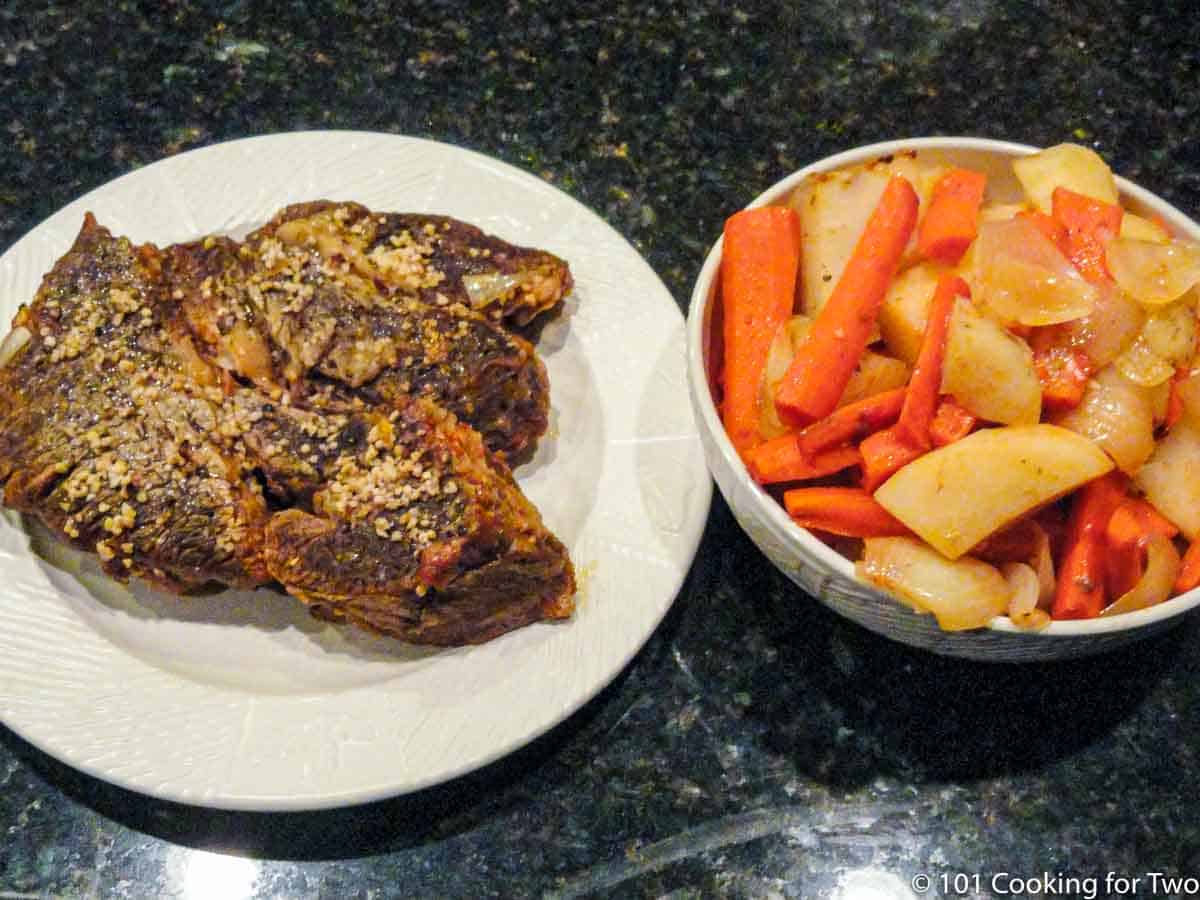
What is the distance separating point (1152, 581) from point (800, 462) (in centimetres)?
54

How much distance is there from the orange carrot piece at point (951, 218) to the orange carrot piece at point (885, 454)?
0.33 m

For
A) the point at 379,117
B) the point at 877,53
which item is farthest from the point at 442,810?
the point at 877,53

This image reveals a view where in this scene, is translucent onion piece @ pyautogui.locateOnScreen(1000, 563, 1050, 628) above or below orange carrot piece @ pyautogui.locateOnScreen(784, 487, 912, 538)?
below

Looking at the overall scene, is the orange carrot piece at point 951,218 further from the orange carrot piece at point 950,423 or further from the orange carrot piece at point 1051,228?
the orange carrot piece at point 950,423

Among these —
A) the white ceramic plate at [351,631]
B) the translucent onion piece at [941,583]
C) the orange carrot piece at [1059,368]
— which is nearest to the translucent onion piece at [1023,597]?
the translucent onion piece at [941,583]

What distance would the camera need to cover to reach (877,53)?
295 cm

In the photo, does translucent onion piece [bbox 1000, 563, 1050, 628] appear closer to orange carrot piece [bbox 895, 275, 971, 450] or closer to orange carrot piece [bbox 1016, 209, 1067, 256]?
orange carrot piece [bbox 895, 275, 971, 450]

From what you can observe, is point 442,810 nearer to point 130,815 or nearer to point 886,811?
point 130,815

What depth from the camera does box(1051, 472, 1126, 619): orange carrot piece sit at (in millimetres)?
1654

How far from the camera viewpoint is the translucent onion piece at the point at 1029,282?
1629 millimetres

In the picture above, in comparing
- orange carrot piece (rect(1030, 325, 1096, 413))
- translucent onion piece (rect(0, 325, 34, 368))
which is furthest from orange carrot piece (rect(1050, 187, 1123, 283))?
translucent onion piece (rect(0, 325, 34, 368))

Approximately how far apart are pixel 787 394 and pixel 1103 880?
1049mm

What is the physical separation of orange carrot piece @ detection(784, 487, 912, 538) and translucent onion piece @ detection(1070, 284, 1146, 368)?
39 cm

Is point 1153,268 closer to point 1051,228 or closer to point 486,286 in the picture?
point 1051,228
